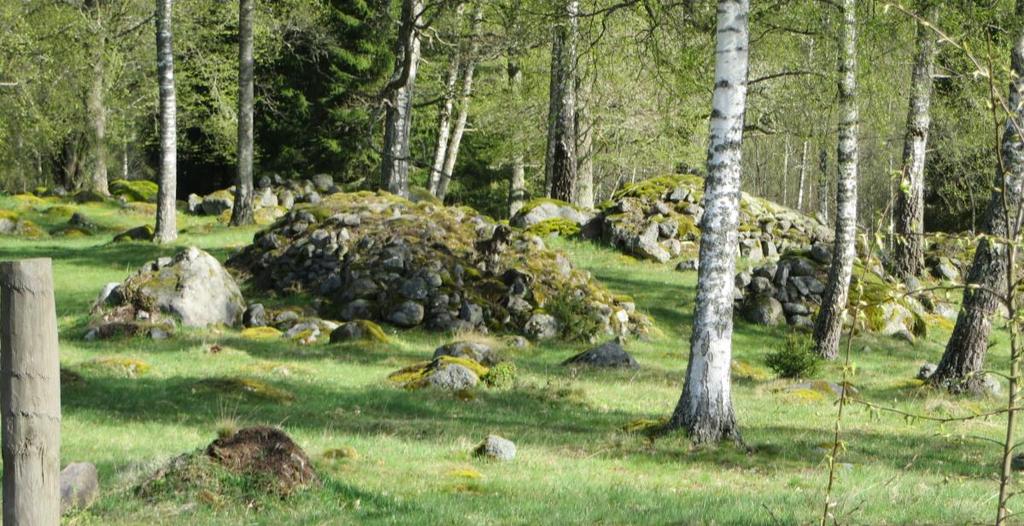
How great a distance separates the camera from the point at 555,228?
30.6 m

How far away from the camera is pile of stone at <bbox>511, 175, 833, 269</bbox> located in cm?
2966


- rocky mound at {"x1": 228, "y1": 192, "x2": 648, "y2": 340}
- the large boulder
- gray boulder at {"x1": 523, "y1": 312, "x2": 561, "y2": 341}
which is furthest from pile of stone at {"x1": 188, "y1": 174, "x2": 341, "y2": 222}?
gray boulder at {"x1": 523, "y1": 312, "x2": 561, "y2": 341}

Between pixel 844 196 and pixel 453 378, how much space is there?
8.76 metres

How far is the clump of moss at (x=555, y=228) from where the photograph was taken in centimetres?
3033

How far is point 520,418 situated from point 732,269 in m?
3.59

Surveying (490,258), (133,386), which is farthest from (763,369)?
(133,386)

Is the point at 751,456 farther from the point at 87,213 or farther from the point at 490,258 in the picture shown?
the point at 87,213

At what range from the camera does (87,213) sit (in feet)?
126

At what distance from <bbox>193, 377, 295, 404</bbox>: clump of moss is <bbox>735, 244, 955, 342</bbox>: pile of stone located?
12.9m

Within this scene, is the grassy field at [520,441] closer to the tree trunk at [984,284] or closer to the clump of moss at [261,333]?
the clump of moss at [261,333]

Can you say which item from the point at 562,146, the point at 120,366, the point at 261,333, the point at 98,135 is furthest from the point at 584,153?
the point at 120,366

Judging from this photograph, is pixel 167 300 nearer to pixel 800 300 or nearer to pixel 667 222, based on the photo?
pixel 800 300

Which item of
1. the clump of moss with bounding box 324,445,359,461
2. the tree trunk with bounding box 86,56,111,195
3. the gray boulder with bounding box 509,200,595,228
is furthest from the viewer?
the tree trunk with bounding box 86,56,111,195

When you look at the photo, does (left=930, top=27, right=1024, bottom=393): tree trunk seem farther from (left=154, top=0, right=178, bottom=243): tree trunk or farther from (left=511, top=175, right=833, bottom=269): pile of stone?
(left=154, top=0, right=178, bottom=243): tree trunk
